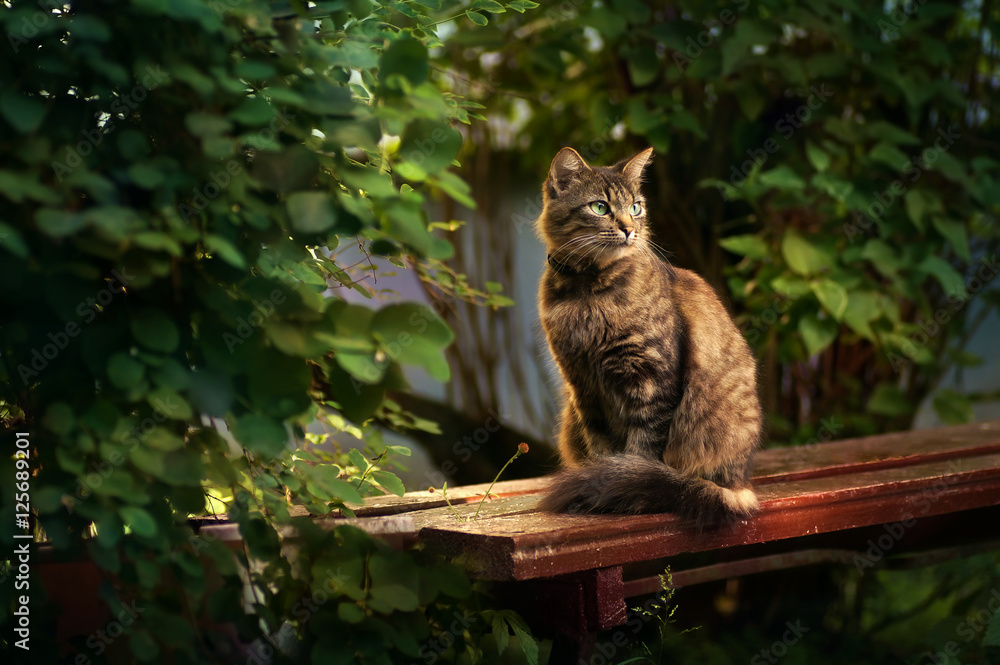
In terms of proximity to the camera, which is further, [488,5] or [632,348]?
[632,348]

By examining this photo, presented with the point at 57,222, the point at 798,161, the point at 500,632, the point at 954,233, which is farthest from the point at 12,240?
the point at 954,233

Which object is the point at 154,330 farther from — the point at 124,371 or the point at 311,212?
the point at 311,212

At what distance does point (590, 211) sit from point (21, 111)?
1.26 meters

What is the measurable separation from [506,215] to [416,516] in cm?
248

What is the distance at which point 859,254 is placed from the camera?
2.96 meters

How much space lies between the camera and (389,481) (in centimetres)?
146

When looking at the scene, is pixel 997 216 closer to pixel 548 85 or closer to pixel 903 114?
pixel 903 114

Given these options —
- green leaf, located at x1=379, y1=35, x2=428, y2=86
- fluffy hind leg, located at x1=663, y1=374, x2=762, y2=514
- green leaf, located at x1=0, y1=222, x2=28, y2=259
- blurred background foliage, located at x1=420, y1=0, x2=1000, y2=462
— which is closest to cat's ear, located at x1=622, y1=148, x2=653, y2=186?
fluffy hind leg, located at x1=663, y1=374, x2=762, y2=514

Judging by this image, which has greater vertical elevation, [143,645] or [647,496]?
[143,645]

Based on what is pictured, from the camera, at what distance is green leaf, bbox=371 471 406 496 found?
4.71ft

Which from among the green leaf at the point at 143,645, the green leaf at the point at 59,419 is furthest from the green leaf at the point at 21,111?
the green leaf at the point at 143,645

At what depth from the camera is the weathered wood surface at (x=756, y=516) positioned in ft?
4.20

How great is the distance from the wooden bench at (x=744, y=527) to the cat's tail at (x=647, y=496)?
0.11 ft

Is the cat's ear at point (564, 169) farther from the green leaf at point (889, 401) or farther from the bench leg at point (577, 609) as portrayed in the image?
the green leaf at point (889, 401)
